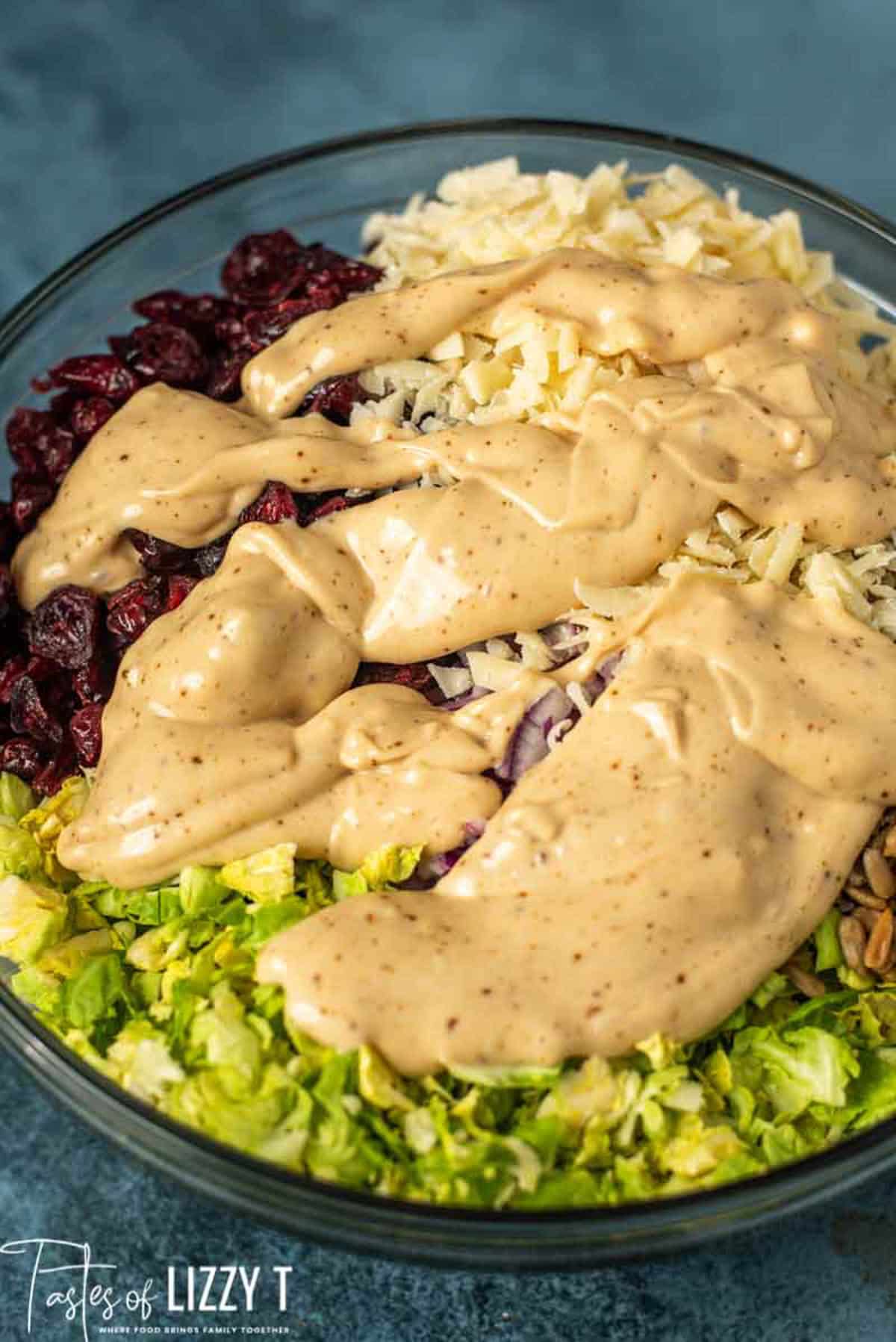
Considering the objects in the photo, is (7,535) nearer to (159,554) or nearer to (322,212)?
(159,554)

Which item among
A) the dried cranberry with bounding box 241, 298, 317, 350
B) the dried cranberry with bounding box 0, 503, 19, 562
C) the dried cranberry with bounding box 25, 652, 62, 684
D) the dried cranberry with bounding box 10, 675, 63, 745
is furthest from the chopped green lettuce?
the dried cranberry with bounding box 241, 298, 317, 350

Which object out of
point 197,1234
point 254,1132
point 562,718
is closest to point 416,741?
point 562,718

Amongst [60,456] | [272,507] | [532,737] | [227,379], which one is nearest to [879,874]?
[532,737]

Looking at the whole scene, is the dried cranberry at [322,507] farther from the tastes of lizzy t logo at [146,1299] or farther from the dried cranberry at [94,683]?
the tastes of lizzy t logo at [146,1299]

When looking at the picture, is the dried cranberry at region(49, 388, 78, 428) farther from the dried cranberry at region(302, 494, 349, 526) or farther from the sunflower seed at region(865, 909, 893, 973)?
the sunflower seed at region(865, 909, 893, 973)

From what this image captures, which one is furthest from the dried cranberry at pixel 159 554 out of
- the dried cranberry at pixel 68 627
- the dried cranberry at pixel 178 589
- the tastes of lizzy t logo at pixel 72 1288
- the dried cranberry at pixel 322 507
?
the tastes of lizzy t logo at pixel 72 1288
